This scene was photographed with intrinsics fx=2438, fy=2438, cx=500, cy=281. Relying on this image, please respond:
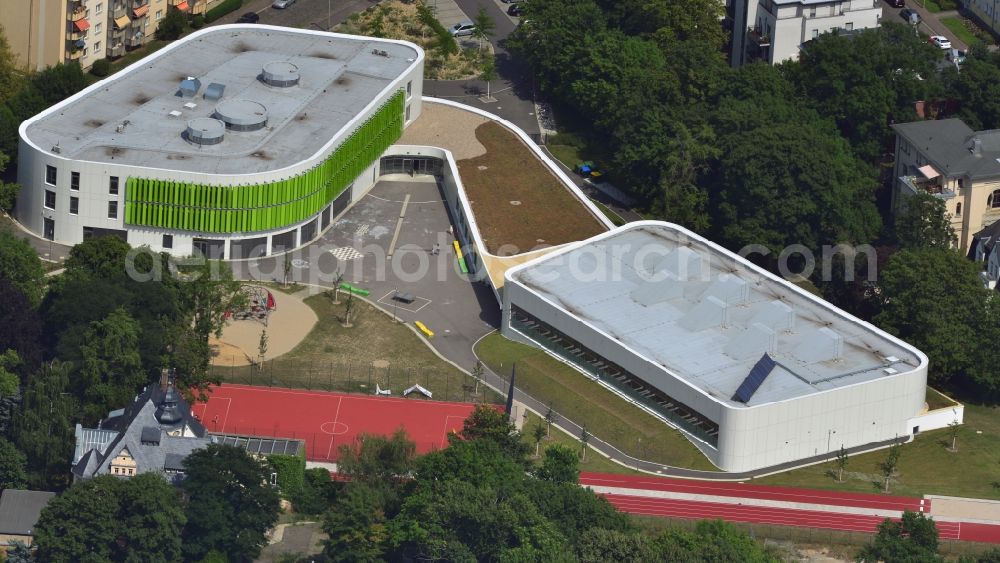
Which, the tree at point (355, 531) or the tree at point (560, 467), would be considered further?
the tree at point (560, 467)

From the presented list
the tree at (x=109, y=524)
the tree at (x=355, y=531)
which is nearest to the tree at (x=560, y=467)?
the tree at (x=355, y=531)

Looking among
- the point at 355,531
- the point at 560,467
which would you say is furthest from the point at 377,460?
the point at 560,467

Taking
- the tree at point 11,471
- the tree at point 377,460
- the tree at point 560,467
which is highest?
the tree at point 560,467

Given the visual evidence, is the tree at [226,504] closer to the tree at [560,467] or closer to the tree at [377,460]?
the tree at [377,460]

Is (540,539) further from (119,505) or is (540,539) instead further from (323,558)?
(119,505)

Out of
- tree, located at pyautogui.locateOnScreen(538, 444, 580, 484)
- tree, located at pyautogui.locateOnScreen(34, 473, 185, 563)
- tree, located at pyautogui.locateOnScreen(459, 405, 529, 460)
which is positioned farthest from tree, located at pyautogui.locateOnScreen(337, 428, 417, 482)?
tree, located at pyautogui.locateOnScreen(34, 473, 185, 563)

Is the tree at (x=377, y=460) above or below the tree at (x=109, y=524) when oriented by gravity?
above

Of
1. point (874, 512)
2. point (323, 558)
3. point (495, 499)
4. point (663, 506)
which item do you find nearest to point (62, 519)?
point (323, 558)

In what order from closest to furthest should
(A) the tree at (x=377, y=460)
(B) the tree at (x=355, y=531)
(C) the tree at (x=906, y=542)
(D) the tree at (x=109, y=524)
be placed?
(D) the tree at (x=109, y=524) → (C) the tree at (x=906, y=542) → (B) the tree at (x=355, y=531) → (A) the tree at (x=377, y=460)
